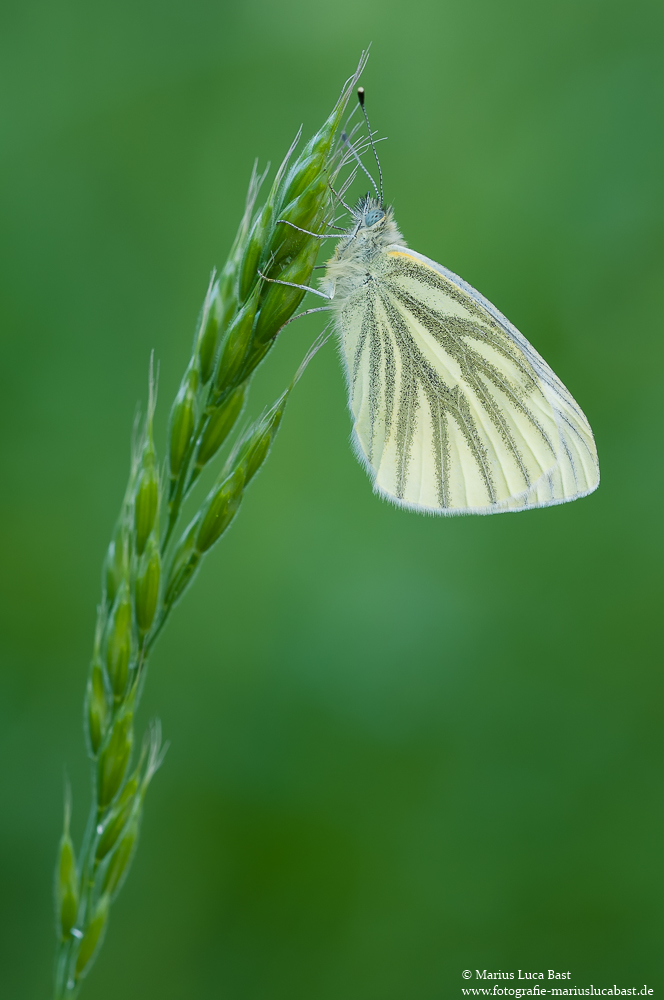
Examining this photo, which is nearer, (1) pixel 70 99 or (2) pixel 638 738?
(2) pixel 638 738

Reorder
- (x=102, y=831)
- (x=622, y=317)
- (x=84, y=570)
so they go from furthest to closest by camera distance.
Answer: (x=622, y=317), (x=84, y=570), (x=102, y=831)

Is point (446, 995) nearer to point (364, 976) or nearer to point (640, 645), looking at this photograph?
point (364, 976)

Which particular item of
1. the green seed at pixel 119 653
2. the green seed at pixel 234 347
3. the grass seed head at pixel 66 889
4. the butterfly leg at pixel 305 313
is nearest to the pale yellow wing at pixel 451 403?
the butterfly leg at pixel 305 313

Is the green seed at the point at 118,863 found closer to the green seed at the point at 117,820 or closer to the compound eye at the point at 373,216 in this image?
the green seed at the point at 117,820

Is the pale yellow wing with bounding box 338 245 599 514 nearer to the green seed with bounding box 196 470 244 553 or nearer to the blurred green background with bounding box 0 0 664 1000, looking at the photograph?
the blurred green background with bounding box 0 0 664 1000

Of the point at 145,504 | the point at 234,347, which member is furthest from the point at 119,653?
the point at 234,347

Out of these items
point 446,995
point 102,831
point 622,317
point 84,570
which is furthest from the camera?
point 622,317

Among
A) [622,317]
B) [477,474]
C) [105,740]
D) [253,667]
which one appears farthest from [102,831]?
[622,317]
